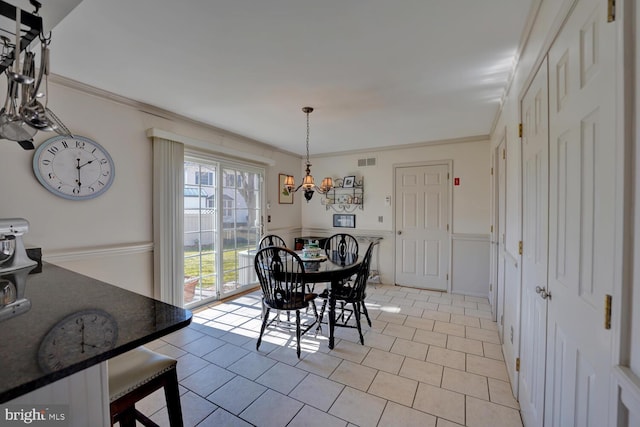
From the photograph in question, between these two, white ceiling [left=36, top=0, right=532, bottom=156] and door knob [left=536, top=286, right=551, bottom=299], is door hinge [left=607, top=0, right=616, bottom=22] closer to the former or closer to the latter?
white ceiling [left=36, top=0, right=532, bottom=156]

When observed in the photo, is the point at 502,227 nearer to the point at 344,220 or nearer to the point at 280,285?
the point at 280,285

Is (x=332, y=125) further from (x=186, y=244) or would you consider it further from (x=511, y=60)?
(x=186, y=244)

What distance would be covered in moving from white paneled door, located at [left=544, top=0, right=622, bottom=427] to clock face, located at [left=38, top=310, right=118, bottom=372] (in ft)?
4.64

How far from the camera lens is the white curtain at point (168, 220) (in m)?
3.00

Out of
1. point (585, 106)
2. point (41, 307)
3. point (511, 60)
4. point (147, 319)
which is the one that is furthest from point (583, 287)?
point (41, 307)

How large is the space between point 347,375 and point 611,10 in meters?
2.40

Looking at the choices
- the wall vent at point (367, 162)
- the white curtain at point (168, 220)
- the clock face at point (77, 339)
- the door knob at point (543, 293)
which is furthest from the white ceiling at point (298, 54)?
the wall vent at point (367, 162)

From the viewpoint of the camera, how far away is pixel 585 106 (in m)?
0.91

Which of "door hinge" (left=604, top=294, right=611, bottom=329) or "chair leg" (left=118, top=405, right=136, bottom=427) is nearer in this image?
"door hinge" (left=604, top=294, right=611, bottom=329)

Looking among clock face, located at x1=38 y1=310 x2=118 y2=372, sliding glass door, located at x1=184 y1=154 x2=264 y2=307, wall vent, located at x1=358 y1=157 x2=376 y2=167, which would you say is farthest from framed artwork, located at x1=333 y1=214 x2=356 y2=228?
clock face, located at x1=38 y1=310 x2=118 y2=372

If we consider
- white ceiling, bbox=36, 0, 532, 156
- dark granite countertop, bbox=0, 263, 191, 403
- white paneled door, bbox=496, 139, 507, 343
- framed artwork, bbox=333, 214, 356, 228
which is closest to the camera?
dark granite countertop, bbox=0, 263, 191, 403

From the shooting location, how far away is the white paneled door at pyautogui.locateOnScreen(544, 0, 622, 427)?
766 millimetres

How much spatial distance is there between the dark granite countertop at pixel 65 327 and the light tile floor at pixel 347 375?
1065mm

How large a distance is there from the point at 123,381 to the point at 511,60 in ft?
9.87
